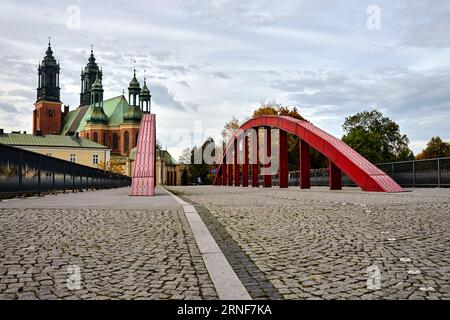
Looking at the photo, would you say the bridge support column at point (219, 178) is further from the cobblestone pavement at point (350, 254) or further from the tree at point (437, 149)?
the tree at point (437, 149)

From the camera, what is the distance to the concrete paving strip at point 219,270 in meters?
2.61

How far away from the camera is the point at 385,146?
6700 centimetres

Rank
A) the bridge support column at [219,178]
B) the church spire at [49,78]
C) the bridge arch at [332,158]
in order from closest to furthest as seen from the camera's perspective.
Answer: the bridge arch at [332,158]
the bridge support column at [219,178]
the church spire at [49,78]

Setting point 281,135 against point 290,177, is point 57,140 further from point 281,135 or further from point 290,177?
point 281,135

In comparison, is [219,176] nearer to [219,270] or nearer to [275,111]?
[275,111]

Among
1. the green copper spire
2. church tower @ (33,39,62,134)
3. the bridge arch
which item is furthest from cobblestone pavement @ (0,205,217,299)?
church tower @ (33,39,62,134)

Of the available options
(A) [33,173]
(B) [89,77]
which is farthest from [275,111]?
(B) [89,77]

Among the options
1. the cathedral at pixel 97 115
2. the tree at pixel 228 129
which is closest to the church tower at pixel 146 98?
the cathedral at pixel 97 115

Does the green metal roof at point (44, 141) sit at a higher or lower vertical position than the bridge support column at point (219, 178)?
higher

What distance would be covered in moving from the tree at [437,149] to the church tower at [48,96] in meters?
76.5

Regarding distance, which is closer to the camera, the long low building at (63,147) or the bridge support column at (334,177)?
the bridge support column at (334,177)

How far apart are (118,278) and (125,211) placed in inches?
189

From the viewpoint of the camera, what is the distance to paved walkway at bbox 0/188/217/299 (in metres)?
2.72
